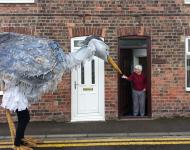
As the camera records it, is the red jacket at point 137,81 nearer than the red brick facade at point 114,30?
No

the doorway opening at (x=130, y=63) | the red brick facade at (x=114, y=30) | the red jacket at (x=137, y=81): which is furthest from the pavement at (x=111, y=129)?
the red jacket at (x=137, y=81)

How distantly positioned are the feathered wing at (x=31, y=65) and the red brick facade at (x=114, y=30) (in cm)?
512

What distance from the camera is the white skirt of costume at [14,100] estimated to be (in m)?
9.23

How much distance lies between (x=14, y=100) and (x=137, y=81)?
20.3 ft

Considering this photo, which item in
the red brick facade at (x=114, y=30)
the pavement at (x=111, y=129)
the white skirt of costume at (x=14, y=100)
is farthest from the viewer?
the red brick facade at (x=114, y=30)

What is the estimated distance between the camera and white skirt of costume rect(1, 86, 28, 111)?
30.3ft

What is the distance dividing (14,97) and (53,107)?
531cm

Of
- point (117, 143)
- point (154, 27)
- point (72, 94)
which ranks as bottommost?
point (117, 143)

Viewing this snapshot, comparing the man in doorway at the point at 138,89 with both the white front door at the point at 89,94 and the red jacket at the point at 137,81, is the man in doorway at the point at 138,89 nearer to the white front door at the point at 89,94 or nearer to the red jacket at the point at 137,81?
the red jacket at the point at 137,81

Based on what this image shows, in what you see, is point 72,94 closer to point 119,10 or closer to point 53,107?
point 53,107

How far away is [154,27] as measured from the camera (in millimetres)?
14805

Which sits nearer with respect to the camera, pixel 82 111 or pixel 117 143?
pixel 117 143

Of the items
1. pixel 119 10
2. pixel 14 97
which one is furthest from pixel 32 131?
pixel 119 10

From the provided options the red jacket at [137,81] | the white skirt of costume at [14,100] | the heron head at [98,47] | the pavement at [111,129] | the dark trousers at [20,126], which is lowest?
the pavement at [111,129]
